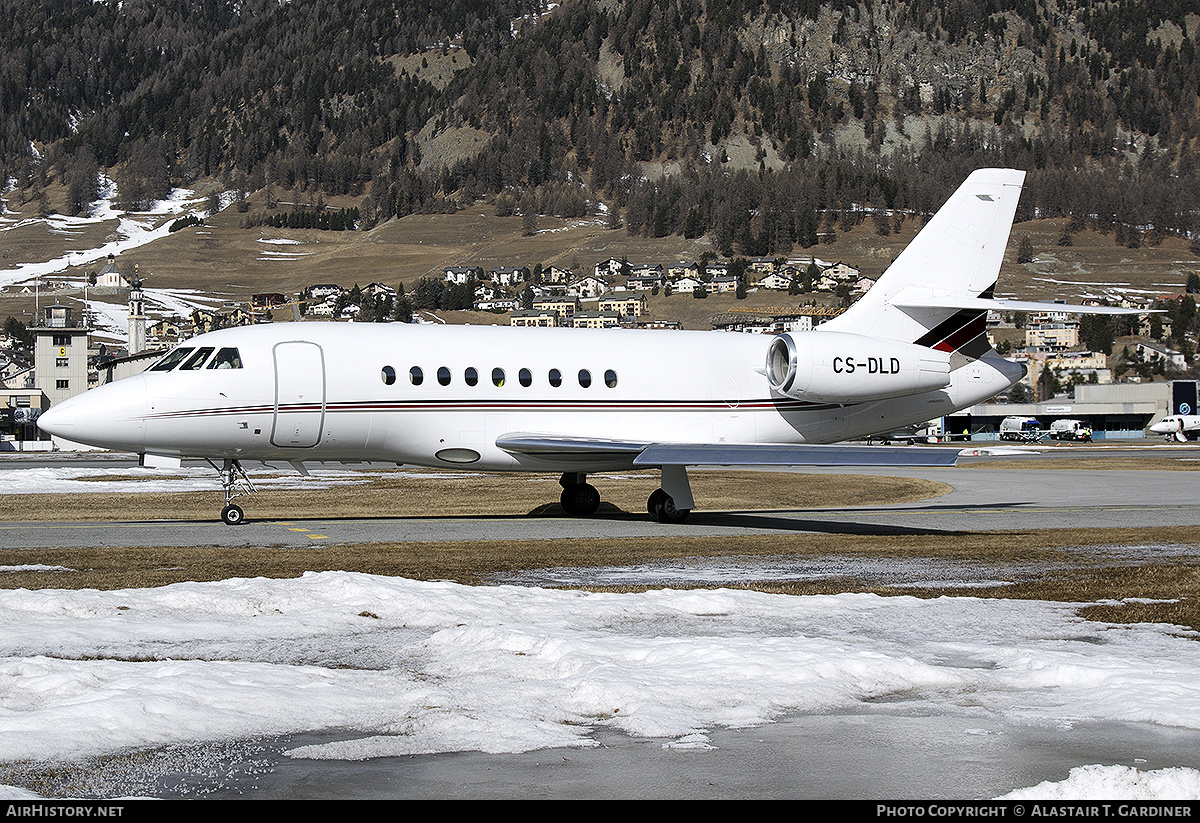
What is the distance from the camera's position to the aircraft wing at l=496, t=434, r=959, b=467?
20.3 m

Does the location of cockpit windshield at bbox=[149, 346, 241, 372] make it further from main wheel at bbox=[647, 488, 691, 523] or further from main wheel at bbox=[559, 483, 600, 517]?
main wheel at bbox=[647, 488, 691, 523]

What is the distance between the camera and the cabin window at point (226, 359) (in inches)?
857

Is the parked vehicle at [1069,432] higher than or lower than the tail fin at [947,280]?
lower

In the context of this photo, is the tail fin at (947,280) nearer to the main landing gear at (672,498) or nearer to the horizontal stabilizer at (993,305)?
the horizontal stabilizer at (993,305)

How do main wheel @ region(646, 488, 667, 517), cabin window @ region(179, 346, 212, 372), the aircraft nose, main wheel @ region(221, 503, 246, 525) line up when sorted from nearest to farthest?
the aircraft nose, cabin window @ region(179, 346, 212, 372), main wheel @ region(221, 503, 246, 525), main wheel @ region(646, 488, 667, 517)

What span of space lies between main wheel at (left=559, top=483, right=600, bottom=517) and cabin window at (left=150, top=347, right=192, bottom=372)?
815 centimetres

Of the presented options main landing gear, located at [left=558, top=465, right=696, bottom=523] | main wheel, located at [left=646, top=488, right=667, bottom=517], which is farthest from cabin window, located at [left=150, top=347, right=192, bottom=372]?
main wheel, located at [left=646, top=488, right=667, bottom=517]

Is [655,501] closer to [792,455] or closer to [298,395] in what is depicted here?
[792,455]

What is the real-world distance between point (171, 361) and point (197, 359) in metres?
0.51

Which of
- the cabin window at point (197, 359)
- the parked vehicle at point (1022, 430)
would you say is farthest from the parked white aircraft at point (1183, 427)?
the cabin window at point (197, 359)

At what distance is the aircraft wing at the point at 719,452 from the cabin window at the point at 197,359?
545 cm

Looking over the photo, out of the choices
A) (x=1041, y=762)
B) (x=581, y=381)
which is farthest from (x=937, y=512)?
(x=1041, y=762)

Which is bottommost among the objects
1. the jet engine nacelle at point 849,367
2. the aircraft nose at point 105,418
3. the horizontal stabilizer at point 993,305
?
the aircraft nose at point 105,418

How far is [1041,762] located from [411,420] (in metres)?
17.5
